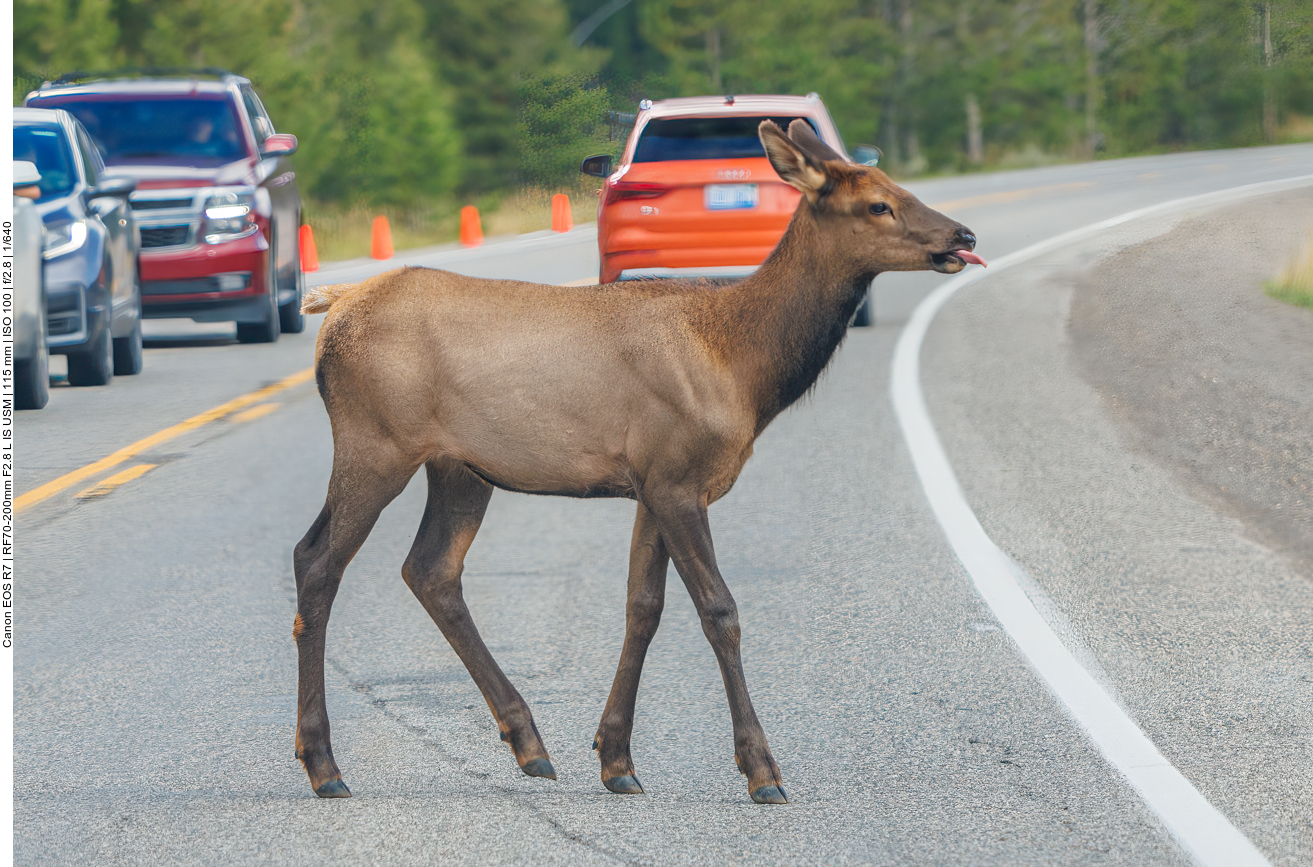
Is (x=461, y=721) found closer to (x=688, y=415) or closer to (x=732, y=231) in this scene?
(x=688, y=415)

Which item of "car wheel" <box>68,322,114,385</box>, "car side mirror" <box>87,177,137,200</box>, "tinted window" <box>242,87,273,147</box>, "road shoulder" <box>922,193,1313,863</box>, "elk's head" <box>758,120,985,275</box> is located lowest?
"road shoulder" <box>922,193,1313,863</box>

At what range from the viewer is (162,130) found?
17281mm

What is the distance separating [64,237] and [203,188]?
324 cm

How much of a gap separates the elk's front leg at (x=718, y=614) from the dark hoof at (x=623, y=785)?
31cm

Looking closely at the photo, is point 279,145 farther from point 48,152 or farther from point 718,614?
point 718,614

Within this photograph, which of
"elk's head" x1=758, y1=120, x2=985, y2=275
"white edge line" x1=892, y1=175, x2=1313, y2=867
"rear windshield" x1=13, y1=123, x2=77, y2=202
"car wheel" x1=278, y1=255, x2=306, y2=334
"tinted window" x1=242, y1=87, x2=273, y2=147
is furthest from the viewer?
"car wheel" x1=278, y1=255, x2=306, y2=334

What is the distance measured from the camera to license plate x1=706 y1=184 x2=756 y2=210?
13.2 m

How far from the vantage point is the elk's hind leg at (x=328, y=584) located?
4.83 m

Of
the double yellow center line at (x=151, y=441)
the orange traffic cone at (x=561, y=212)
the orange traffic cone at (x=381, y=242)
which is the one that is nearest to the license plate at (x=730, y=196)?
the orange traffic cone at (x=561, y=212)

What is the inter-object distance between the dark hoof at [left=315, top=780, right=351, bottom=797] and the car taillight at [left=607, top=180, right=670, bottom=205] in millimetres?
8777

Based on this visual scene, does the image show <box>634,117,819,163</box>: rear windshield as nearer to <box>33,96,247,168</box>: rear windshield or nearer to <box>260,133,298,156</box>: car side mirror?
<box>260,133,298,156</box>: car side mirror

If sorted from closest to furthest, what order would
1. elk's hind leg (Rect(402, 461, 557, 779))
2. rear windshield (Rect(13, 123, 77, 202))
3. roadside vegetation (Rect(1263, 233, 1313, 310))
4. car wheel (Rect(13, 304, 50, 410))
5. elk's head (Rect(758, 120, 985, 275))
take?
elk's head (Rect(758, 120, 985, 275)) < elk's hind leg (Rect(402, 461, 557, 779)) < car wheel (Rect(13, 304, 50, 410)) < rear windshield (Rect(13, 123, 77, 202)) < roadside vegetation (Rect(1263, 233, 1313, 310))

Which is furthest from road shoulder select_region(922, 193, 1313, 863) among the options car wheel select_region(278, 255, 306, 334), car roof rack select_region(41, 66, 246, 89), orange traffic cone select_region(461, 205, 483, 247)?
orange traffic cone select_region(461, 205, 483, 247)

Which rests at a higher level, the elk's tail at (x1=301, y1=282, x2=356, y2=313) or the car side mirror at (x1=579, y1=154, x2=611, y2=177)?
the car side mirror at (x1=579, y1=154, x2=611, y2=177)
